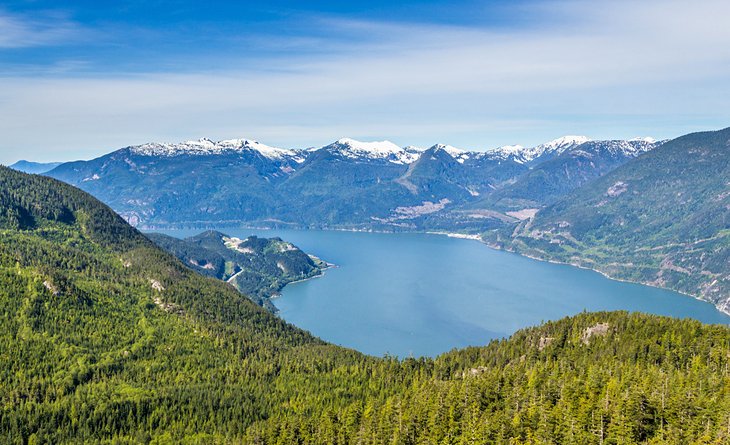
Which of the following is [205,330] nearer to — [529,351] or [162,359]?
[162,359]

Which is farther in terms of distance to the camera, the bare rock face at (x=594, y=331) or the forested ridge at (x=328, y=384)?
the bare rock face at (x=594, y=331)

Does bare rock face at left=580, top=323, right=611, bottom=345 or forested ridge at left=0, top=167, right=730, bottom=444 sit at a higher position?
bare rock face at left=580, top=323, right=611, bottom=345

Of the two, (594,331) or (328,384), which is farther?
(328,384)

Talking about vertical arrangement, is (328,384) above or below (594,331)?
below

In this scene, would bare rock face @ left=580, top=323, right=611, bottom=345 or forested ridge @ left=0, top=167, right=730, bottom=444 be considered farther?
bare rock face @ left=580, top=323, right=611, bottom=345

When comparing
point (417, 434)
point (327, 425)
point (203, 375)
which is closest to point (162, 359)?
point (203, 375)
